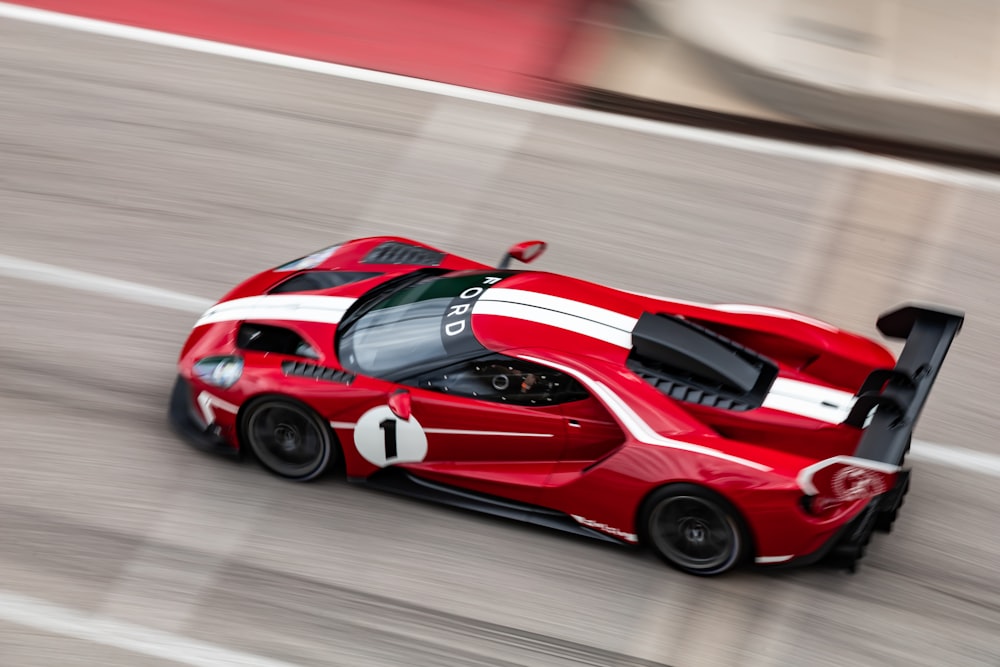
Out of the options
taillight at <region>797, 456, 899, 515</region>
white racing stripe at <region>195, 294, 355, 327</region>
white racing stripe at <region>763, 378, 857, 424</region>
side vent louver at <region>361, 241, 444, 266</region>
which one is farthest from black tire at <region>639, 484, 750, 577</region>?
side vent louver at <region>361, 241, 444, 266</region>

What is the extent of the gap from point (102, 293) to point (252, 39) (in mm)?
3574

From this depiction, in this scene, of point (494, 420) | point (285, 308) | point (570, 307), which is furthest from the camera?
point (285, 308)

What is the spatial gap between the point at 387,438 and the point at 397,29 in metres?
5.81

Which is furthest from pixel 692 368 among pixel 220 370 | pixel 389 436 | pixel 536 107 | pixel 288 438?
pixel 536 107

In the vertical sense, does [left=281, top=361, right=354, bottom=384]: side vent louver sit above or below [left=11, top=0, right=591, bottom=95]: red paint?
below

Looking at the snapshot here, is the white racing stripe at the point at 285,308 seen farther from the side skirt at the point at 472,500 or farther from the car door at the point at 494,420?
the side skirt at the point at 472,500

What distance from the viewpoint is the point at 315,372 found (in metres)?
6.45

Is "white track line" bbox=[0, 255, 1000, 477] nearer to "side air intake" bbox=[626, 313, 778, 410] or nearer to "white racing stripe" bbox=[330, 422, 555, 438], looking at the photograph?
"white racing stripe" bbox=[330, 422, 555, 438]

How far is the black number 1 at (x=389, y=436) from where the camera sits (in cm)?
631

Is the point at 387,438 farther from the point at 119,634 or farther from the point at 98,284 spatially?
the point at 98,284

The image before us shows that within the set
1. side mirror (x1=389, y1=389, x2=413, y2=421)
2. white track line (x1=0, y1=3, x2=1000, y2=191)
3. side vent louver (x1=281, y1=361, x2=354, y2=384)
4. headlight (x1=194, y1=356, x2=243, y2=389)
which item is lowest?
headlight (x1=194, y1=356, x2=243, y2=389)

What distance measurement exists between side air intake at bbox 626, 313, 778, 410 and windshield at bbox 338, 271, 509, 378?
861 millimetres

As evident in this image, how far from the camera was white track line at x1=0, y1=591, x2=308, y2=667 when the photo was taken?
599 centimetres

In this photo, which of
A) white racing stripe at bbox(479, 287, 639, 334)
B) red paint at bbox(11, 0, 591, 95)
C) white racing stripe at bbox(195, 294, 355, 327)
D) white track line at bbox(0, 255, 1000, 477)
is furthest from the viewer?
red paint at bbox(11, 0, 591, 95)
